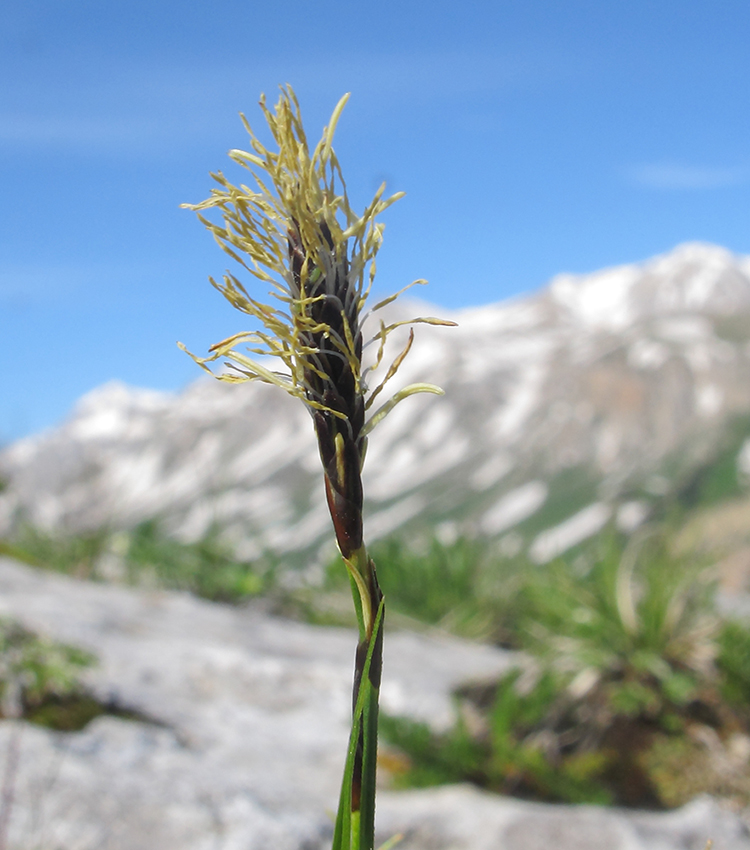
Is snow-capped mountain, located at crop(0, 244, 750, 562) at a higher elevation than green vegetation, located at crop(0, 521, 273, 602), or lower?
higher

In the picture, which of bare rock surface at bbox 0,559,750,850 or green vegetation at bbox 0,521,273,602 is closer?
bare rock surface at bbox 0,559,750,850

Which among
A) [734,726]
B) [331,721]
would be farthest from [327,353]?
[734,726]

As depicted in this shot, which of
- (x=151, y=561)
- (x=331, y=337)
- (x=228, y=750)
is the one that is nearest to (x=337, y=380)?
(x=331, y=337)

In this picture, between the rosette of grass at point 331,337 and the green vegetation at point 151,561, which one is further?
the green vegetation at point 151,561

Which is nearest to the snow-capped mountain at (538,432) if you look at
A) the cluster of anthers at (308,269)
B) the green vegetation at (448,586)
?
the green vegetation at (448,586)

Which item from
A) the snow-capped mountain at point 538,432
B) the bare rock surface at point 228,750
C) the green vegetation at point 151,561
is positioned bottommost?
the bare rock surface at point 228,750

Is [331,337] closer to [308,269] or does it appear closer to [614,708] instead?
[308,269]

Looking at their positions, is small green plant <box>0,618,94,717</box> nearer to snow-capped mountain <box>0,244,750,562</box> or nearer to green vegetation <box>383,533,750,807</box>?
green vegetation <box>383,533,750,807</box>

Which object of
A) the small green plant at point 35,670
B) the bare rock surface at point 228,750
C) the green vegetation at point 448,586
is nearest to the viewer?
the bare rock surface at point 228,750

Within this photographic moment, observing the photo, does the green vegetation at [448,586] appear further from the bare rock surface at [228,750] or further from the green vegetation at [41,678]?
the green vegetation at [41,678]

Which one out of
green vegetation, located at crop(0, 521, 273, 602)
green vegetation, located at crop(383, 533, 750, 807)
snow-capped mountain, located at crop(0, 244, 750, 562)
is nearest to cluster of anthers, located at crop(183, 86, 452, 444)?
green vegetation, located at crop(383, 533, 750, 807)
